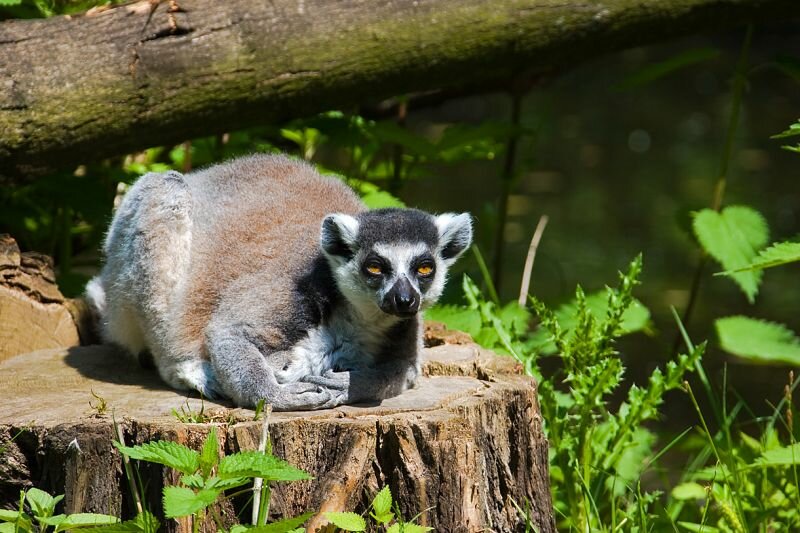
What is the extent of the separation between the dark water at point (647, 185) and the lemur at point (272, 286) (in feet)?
5.07

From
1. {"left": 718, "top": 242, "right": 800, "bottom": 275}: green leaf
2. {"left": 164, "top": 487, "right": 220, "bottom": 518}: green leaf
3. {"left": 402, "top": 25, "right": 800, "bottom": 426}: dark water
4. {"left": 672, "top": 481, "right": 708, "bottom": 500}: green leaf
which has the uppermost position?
{"left": 718, "top": 242, "right": 800, "bottom": 275}: green leaf

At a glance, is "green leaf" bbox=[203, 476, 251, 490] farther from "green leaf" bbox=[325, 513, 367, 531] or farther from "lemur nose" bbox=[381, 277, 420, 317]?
"lemur nose" bbox=[381, 277, 420, 317]

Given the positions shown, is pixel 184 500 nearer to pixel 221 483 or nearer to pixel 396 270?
pixel 221 483

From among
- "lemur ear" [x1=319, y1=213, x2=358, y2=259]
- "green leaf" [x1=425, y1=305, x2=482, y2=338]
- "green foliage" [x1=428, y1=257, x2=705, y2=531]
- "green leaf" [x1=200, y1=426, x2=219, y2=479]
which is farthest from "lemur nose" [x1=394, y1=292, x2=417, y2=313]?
"green leaf" [x1=425, y1=305, x2=482, y2=338]

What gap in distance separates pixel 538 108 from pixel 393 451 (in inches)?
568

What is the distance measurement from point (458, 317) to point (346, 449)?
1689 millimetres

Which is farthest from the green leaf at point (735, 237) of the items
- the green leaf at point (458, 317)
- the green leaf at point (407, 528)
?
the green leaf at point (407, 528)

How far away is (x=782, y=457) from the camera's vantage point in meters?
3.67

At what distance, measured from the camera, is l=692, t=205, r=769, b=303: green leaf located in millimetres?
4754

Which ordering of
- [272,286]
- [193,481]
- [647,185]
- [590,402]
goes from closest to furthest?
[193,481] → [272,286] → [590,402] → [647,185]

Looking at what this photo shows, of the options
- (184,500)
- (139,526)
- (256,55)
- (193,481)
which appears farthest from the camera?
(256,55)

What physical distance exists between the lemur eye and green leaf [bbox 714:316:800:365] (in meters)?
1.80

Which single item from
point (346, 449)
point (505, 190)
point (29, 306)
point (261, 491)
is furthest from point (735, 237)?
point (29, 306)

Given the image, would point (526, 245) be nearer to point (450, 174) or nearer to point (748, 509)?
point (450, 174)
